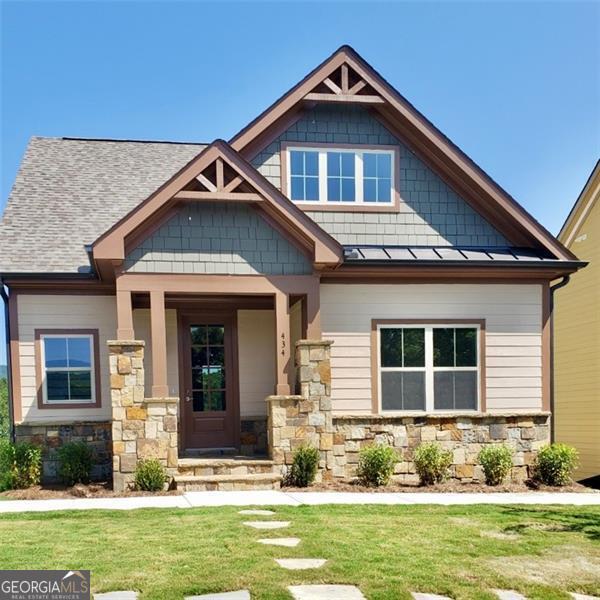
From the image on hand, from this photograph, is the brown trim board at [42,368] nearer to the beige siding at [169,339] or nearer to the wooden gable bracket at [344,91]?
the beige siding at [169,339]

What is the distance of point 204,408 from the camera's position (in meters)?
10.5

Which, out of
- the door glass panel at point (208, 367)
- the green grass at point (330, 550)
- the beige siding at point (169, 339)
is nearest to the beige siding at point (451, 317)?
the door glass panel at point (208, 367)

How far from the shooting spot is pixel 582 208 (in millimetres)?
14195

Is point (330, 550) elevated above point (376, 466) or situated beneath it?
elevated above

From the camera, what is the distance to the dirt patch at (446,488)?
8398 millimetres

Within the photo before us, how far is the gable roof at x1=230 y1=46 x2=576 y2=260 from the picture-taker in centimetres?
990

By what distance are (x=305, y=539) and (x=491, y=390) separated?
5.83 meters

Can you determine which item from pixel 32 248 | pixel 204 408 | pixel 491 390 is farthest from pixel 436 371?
pixel 32 248

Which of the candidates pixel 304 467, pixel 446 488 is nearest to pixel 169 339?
pixel 304 467

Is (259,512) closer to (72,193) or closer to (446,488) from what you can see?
(446,488)

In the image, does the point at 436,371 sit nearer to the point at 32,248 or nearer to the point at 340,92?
the point at 340,92

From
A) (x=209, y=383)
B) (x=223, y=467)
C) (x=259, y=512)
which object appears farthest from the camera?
(x=209, y=383)

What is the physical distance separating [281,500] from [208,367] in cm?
376

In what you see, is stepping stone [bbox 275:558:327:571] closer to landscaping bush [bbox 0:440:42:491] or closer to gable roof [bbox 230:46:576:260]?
landscaping bush [bbox 0:440:42:491]
